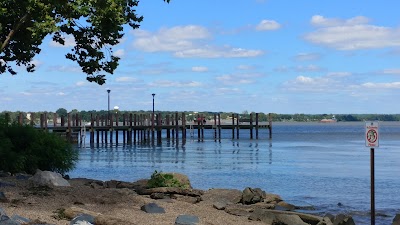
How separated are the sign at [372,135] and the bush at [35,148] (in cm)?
1051

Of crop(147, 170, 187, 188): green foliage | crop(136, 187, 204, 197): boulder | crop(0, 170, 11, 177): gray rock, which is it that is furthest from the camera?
crop(147, 170, 187, 188): green foliage

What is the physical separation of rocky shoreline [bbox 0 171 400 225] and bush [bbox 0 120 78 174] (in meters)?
2.18

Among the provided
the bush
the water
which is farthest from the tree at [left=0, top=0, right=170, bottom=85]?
the water

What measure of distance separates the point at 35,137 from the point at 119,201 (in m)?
6.82

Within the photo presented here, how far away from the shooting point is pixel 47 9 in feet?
48.4

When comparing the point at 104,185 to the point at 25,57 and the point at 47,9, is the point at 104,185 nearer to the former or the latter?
the point at 25,57

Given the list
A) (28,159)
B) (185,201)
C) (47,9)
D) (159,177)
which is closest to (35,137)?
(28,159)

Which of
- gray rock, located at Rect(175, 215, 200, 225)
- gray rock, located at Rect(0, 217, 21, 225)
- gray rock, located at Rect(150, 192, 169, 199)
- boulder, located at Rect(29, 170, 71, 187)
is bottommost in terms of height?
gray rock, located at Rect(175, 215, 200, 225)

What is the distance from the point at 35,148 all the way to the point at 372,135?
11.0 m

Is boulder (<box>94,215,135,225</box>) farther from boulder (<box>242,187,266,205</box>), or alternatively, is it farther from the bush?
the bush

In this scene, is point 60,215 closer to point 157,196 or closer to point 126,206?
point 126,206

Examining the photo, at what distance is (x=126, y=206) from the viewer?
50.1 ft

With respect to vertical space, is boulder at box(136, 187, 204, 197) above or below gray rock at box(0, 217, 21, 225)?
below

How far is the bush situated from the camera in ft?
69.1
